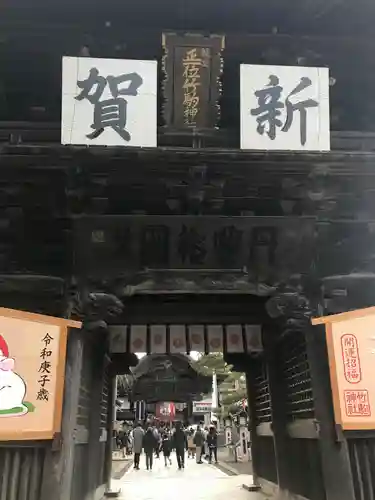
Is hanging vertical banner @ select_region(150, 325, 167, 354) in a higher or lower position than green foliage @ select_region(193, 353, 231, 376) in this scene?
lower

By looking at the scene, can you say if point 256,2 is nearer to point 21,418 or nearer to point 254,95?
point 254,95

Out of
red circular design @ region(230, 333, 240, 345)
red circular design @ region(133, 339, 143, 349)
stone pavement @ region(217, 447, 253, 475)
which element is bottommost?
stone pavement @ region(217, 447, 253, 475)

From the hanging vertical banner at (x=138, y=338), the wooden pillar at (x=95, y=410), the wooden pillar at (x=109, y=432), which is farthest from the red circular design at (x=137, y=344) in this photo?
the wooden pillar at (x=109, y=432)

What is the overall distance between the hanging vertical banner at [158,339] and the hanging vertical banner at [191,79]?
434 centimetres

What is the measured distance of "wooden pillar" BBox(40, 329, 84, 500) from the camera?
5238 mm

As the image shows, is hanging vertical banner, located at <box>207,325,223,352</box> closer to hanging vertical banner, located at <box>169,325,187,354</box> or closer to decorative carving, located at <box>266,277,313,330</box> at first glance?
hanging vertical banner, located at <box>169,325,187,354</box>

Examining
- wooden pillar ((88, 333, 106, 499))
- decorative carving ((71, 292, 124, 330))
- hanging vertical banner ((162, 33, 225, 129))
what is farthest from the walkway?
hanging vertical banner ((162, 33, 225, 129))

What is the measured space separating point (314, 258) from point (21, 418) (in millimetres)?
3884

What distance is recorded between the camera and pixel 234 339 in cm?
921

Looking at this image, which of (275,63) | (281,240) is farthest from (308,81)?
(281,240)

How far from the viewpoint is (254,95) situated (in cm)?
581

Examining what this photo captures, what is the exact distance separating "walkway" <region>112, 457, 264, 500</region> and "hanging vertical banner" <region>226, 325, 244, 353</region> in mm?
2979

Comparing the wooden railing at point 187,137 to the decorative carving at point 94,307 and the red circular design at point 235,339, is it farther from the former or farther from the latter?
the red circular design at point 235,339

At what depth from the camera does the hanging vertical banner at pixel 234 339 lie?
361 inches
